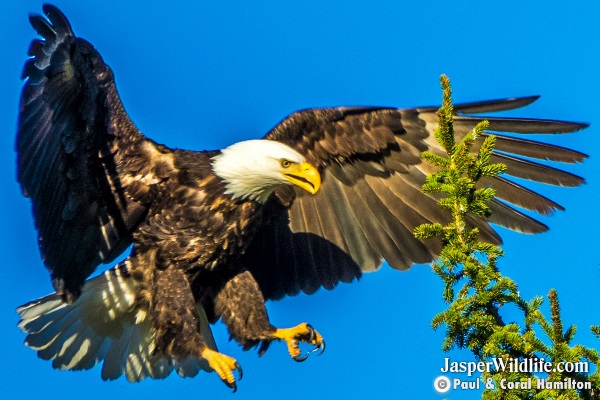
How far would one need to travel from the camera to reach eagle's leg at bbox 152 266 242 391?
18.2 feet

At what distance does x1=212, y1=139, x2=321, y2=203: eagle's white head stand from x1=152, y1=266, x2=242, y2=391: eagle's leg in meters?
0.62

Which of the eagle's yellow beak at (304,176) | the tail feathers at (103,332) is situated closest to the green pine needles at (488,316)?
the eagle's yellow beak at (304,176)

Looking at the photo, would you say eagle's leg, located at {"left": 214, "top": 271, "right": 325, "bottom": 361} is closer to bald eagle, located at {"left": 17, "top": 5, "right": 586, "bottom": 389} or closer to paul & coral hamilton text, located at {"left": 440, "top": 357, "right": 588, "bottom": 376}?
bald eagle, located at {"left": 17, "top": 5, "right": 586, "bottom": 389}

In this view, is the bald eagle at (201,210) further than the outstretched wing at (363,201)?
No

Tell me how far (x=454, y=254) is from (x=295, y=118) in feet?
7.99

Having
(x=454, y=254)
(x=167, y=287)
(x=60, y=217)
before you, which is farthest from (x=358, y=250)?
(x=454, y=254)

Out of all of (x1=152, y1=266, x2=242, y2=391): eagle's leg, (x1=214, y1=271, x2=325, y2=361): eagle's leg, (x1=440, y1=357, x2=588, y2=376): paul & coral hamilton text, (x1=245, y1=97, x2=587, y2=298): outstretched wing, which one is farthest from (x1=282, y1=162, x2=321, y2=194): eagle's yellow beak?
(x1=440, y1=357, x2=588, y2=376): paul & coral hamilton text

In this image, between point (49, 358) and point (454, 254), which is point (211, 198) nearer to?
point (49, 358)

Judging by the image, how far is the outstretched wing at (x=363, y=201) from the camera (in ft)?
20.4

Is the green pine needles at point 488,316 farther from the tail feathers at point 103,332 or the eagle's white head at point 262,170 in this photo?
the tail feathers at point 103,332

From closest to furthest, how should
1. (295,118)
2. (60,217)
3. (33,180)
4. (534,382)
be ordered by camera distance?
(534,382), (33,180), (60,217), (295,118)

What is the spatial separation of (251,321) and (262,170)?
0.93 meters

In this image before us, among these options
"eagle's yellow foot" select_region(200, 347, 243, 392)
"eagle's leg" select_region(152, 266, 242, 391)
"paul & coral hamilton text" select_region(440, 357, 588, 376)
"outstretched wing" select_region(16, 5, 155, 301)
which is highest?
"outstretched wing" select_region(16, 5, 155, 301)

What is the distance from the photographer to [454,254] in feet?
12.7
